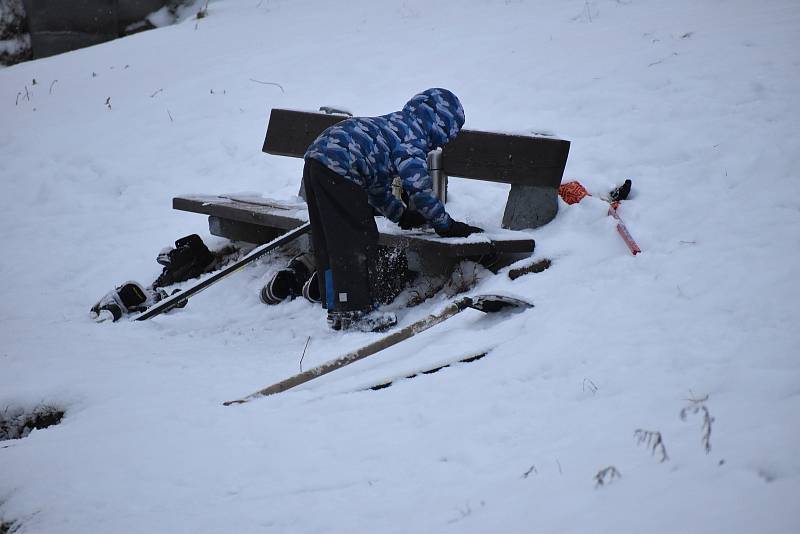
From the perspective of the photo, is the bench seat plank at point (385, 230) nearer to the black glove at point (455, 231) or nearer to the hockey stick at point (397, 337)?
the black glove at point (455, 231)

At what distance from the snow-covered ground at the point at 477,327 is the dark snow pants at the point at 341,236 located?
344 mm

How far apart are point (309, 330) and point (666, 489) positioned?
3.40m

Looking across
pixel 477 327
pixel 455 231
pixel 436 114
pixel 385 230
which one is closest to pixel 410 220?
pixel 385 230

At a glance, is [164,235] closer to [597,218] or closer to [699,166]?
[597,218]

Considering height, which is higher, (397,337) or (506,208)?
(506,208)

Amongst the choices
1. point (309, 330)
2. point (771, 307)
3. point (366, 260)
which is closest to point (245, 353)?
point (309, 330)

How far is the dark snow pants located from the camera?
201 inches

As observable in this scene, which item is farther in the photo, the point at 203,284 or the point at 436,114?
the point at 203,284

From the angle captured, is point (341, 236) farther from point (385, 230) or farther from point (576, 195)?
point (576, 195)

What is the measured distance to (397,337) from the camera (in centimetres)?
449

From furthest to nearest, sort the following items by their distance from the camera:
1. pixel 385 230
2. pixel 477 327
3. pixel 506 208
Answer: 1. pixel 506 208
2. pixel 385 230
3. pixel 477 327

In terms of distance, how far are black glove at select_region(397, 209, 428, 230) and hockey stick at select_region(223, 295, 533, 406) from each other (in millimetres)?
1193

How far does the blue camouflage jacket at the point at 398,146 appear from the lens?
16.8 ft

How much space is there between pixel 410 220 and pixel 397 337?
1.53 meters
